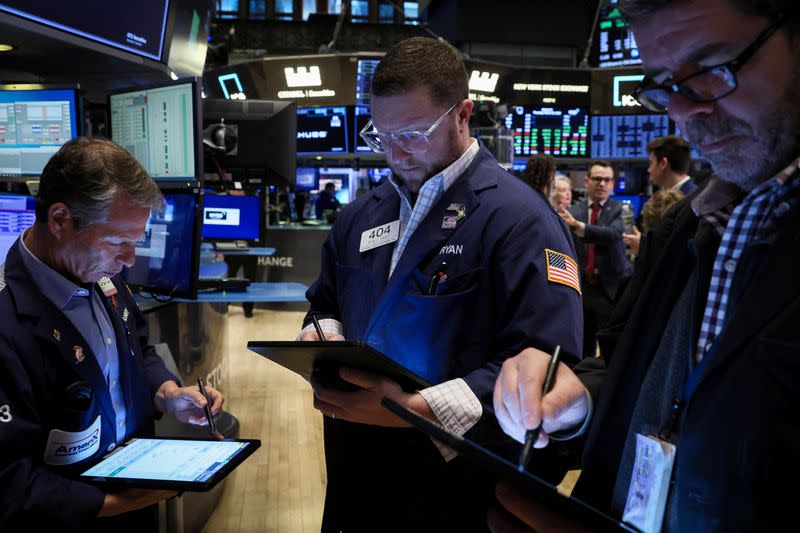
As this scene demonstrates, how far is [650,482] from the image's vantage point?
0.93 meters

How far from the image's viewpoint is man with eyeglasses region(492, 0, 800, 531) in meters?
0.78

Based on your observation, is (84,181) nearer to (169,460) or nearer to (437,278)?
(169,460)

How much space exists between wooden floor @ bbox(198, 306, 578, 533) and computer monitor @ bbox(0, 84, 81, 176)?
1.86 metres

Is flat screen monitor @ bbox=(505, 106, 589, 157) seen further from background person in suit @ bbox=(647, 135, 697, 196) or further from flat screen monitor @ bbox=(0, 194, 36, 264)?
flat screen monitor @ bbox=(0, 194, 36, 264)

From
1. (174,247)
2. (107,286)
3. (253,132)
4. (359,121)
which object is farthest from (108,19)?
(359,121)

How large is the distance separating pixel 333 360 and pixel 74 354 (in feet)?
2.30

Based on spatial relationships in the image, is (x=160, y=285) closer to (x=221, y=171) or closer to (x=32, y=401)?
(x=221, y=171)

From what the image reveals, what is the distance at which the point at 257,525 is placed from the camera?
10.9 feet

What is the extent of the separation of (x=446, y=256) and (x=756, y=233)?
82 centimetres

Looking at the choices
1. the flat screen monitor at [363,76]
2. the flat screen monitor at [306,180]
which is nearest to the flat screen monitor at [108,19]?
the flat screen monitor at [363,76]

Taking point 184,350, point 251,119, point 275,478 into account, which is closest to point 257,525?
point 275,478

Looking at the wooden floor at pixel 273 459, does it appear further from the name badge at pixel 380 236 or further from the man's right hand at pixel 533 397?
the man's right hand at pixel 533 397

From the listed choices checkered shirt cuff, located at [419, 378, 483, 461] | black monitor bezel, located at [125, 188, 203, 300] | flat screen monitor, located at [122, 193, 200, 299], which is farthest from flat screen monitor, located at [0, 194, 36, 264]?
checkered shirt cuff, located at [419, 378, 483, 461]

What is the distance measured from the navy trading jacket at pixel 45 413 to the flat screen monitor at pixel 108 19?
1.48m
